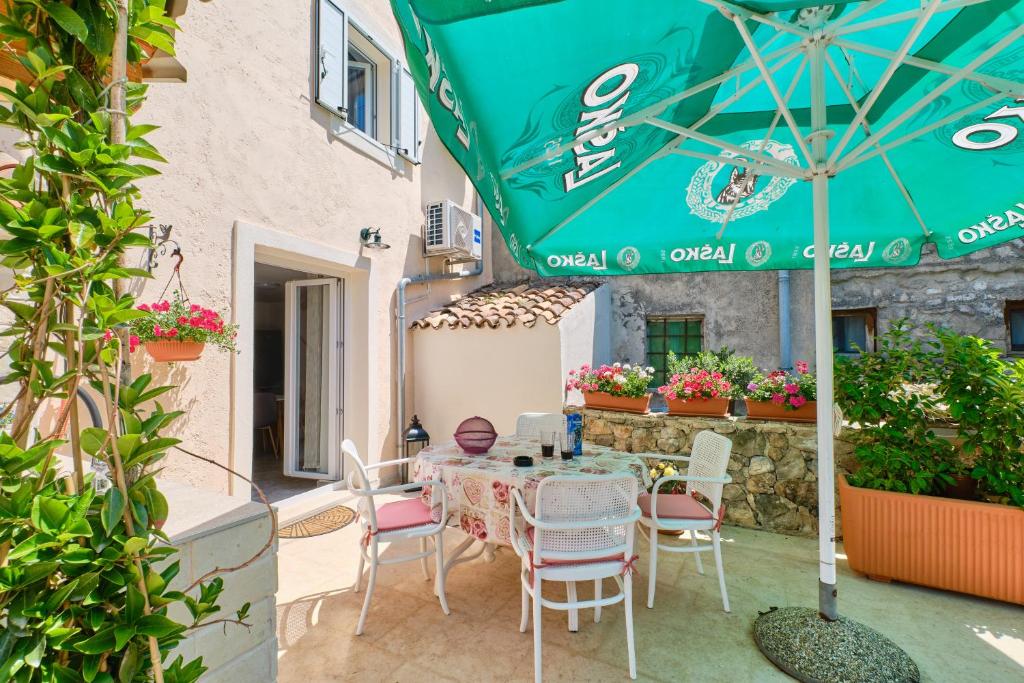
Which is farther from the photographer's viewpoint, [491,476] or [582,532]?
[491,476]

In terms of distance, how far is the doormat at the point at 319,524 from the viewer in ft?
13.3

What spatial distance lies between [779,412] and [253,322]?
479cm

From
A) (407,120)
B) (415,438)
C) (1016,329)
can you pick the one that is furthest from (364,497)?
(1016,329)

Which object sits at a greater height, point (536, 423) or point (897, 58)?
point (897, 58)

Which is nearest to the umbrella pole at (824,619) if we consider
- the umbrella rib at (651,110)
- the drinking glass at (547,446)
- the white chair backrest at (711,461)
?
the umbrella rib at (651,110)

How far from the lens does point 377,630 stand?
269cm

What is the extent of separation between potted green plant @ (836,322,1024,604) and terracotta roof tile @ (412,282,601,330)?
302cm

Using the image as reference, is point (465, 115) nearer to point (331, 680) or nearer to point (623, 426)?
point (331, 680)

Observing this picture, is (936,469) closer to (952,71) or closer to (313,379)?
(952,71)

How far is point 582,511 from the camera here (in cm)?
234

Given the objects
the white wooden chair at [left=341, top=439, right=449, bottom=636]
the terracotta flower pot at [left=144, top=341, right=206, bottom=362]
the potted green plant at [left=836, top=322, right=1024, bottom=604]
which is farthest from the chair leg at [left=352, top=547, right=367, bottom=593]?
the potted green plant at [left=836, top=322, right=1024, bottom=604]

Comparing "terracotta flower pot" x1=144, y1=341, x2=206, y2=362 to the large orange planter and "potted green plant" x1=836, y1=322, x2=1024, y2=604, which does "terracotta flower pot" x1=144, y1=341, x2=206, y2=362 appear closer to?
"potted green plant" x1=836, y1=322, x2=1024, y2=604

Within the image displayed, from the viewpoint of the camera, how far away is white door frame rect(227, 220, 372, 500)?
150 inches

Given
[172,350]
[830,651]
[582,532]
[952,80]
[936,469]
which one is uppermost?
[952,80]
